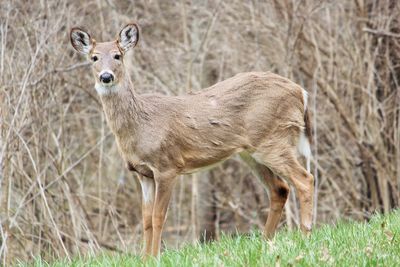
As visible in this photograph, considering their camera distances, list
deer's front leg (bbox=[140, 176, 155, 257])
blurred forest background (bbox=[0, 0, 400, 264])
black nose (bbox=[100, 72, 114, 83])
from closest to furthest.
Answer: black nose (bbox=[100, 72, 114, 83]) → deer's front leg (bbox=[140, 176, 155, 257]) → blurred forest background (bbox=[0, 0, 400, 264])

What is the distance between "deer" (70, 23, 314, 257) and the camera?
6820mm

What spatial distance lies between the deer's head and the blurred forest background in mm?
2248

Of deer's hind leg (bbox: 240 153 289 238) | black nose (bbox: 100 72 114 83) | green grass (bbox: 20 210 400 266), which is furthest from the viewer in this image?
deer's hind leg (bbox: 240 153 289 238)

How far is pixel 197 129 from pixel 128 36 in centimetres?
94

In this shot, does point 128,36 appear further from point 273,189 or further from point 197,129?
point 273,189

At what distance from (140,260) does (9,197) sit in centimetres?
332

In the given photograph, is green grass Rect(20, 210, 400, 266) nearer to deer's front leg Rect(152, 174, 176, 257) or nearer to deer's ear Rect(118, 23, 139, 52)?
deer's front leg Rect(152, 174, 176, 257)

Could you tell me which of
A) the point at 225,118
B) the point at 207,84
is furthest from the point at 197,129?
the point at 207,84

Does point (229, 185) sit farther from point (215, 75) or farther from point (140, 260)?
point (140, 260)

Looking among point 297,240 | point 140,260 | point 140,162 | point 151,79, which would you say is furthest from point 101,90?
point 151,79

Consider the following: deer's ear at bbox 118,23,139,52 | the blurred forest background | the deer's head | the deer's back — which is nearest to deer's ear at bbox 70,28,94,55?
the deer's head

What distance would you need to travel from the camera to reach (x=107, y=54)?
22.6 ft

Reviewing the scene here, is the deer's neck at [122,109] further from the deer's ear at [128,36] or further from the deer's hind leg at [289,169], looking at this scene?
the deer's hind leg at [289,169]

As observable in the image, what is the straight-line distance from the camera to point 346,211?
11320 mm
